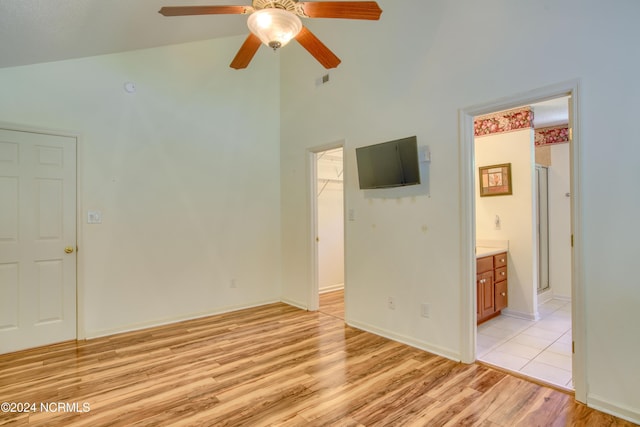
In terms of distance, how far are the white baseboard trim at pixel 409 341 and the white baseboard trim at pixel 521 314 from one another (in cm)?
171

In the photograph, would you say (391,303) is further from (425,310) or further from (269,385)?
(269,385)

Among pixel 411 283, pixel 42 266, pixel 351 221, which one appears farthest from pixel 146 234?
pixel 411 283

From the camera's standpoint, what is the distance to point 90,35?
9.69ft

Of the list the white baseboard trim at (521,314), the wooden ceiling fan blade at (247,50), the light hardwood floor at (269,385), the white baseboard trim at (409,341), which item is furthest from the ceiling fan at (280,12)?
the white baseboard trim at (521,314)

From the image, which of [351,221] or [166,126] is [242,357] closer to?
[351,221]

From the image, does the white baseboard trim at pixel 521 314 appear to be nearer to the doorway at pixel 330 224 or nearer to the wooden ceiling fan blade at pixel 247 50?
the doorway at pixel 330 224

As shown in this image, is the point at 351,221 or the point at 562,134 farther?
the point at 562,134

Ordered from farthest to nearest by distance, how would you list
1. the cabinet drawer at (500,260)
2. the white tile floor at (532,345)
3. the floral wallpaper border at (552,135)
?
1. the floral wallpaper border at (552,135)
2. the cabinet drawer at (500,260)
3. the white tile floor at (532,345)

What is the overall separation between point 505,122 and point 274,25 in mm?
Answer: 3385

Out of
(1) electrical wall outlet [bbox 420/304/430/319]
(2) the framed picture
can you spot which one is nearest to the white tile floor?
(1) electrical wall outlet [bbox 420/304/430/319]

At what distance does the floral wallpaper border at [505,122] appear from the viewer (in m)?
3.91

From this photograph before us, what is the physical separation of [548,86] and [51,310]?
4732 mm

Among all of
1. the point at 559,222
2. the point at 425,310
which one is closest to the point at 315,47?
the point at 425,310

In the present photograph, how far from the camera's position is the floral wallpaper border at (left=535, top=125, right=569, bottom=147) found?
482cm
